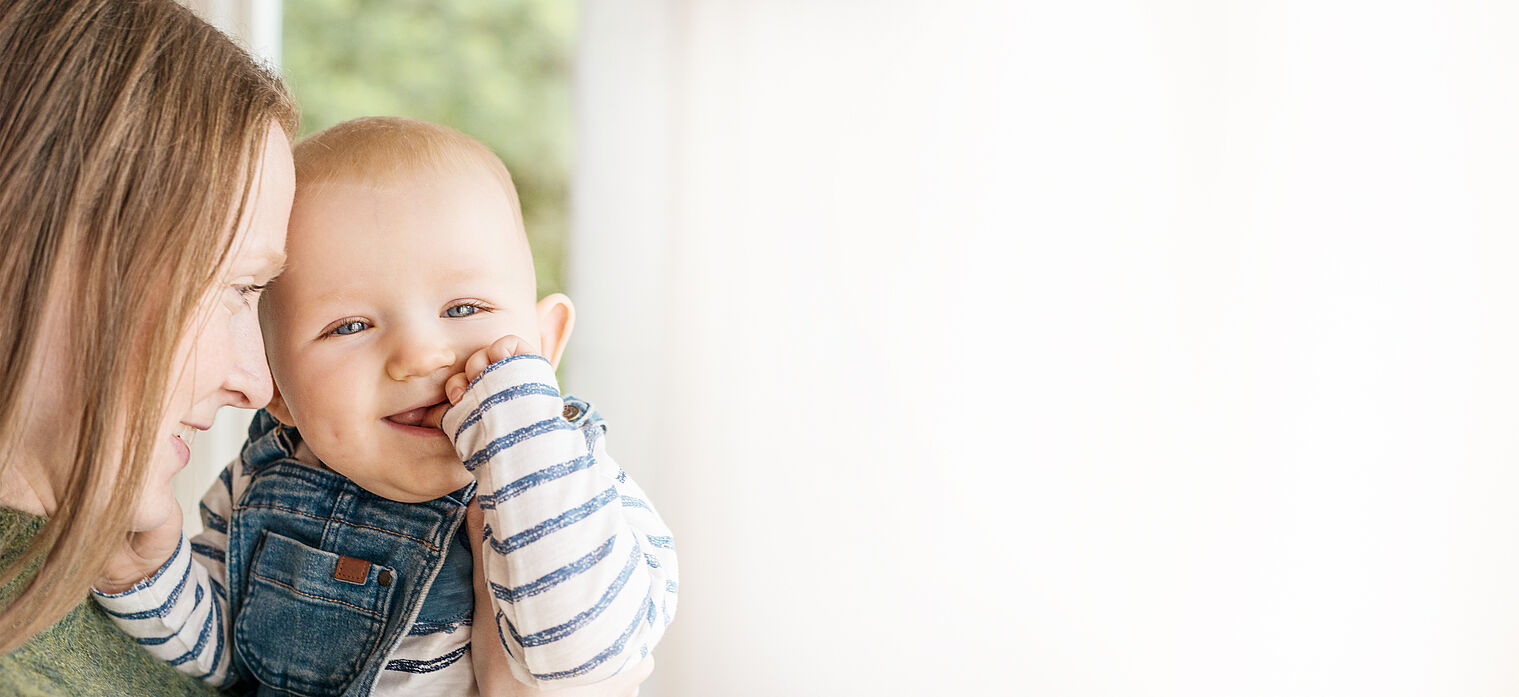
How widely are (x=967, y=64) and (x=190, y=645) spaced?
1.19 m

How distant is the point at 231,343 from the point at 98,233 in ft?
0.49

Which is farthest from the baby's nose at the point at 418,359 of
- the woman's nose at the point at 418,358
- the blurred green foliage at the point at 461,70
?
the blurred green foliage at the point at 461,70

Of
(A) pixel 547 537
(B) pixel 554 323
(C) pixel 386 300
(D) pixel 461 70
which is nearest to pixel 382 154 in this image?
(C) pixel 386 300

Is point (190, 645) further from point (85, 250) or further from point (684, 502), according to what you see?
point (684, 502)

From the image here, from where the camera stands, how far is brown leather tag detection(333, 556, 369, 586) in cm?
103

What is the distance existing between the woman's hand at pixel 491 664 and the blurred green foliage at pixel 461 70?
133 centimetres

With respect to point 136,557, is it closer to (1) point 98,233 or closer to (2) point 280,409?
(2) point 280,409

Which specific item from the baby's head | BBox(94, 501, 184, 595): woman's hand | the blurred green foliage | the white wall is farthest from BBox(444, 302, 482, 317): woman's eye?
the blurred green foliage

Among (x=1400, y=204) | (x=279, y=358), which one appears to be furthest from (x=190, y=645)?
(x=1400, y=204)

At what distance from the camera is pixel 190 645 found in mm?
1050

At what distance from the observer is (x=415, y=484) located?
973 mm

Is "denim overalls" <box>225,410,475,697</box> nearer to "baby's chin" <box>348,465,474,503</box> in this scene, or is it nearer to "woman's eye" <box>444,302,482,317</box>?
"baby's chin" <box>348,465,474,503</box>

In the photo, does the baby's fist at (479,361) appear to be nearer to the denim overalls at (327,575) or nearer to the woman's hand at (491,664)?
the woman's hand at (491,664)

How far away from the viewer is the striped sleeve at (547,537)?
0.83 meters
